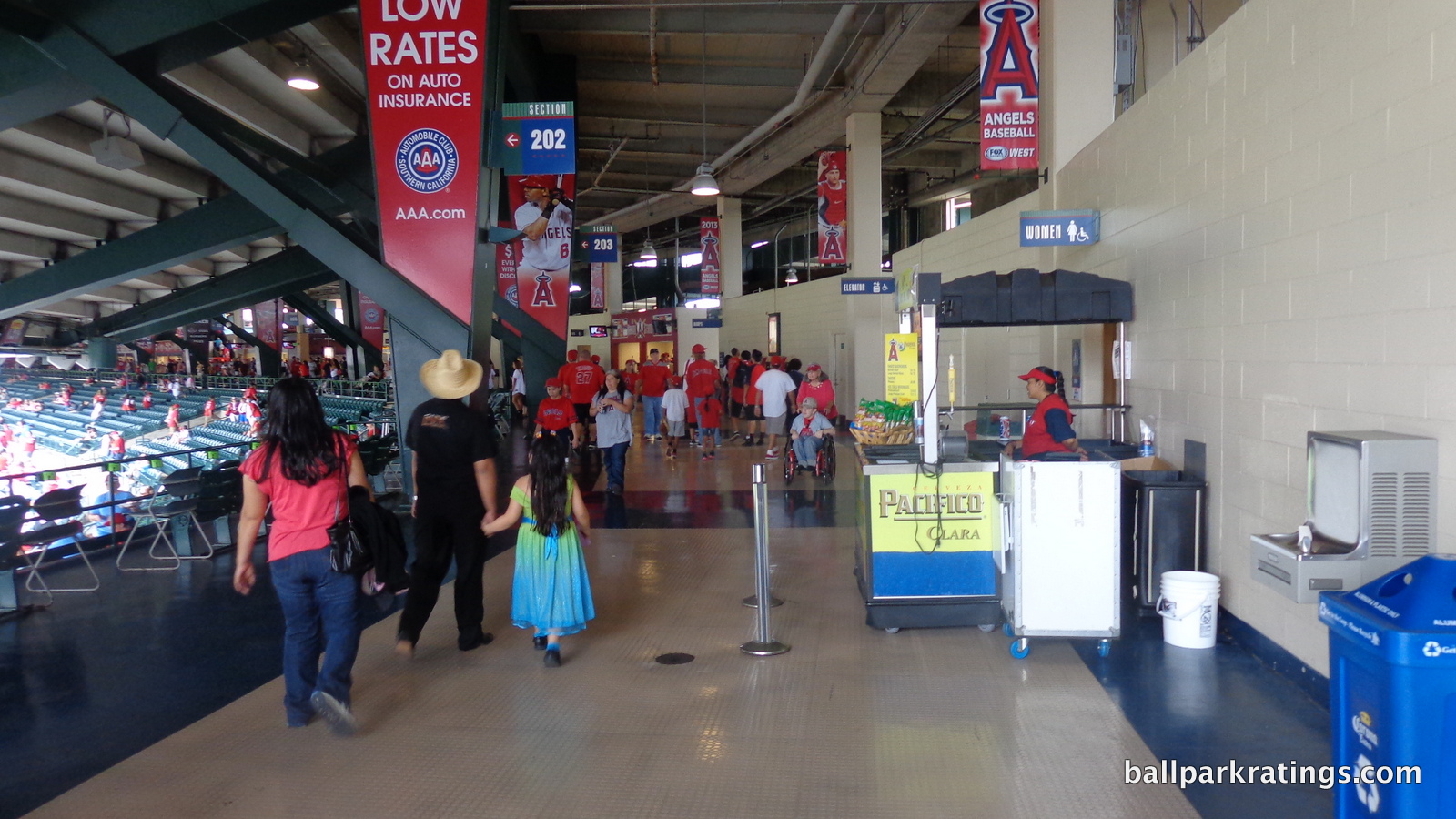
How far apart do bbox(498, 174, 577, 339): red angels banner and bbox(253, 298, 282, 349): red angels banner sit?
95.9ft

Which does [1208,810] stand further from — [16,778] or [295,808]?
[16,778]

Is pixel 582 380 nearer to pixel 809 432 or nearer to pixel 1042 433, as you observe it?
pixel 809 432

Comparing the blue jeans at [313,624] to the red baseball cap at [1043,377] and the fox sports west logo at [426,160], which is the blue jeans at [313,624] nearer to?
the red baseball cap at [1043,377]

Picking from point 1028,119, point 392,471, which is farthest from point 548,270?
point 1028,119

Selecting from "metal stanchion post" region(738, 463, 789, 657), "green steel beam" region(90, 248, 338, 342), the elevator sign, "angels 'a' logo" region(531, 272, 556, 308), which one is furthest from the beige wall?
"green steel beam" region(90, 248, 338, 342)

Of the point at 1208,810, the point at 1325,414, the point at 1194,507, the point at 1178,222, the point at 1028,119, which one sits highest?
the point at 1028,119

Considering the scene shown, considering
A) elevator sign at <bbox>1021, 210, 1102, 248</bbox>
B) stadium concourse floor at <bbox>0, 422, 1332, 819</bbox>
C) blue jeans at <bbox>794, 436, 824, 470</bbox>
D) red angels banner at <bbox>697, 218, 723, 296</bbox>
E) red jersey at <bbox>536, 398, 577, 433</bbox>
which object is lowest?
stadium concourse floor at <bbox>0, 422, 1332, 819</bbox>

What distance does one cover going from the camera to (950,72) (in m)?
16.6

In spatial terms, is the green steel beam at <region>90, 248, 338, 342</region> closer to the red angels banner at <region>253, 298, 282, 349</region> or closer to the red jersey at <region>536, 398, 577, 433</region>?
the red jersey at <region>536, 398, 577, 433</region>

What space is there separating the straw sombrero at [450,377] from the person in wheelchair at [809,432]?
689 centimetres

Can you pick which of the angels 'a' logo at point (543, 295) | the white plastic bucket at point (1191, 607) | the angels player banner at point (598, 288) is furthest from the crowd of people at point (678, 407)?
the angels player banner at point (598, 288)

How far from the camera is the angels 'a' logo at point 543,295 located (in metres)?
14.2

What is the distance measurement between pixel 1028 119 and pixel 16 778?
28.5ft

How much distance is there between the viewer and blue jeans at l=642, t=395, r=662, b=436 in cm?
1639
